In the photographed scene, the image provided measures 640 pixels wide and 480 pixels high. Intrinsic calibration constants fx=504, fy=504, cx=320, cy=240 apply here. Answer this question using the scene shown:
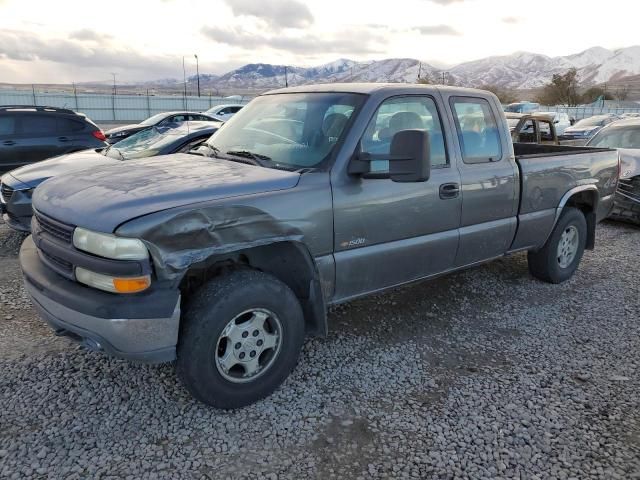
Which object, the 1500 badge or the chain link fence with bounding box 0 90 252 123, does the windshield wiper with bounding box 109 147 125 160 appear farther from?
the chain link fence with bounding box 0 90 252 123

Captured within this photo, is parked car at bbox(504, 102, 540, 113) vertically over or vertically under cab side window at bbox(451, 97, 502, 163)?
over

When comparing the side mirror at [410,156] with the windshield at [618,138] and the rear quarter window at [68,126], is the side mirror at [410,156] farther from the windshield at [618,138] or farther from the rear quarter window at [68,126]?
the rear quarter window at [68,126]

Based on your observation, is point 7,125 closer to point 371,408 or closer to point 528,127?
point 371,408

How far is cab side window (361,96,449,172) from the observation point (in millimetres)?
3502

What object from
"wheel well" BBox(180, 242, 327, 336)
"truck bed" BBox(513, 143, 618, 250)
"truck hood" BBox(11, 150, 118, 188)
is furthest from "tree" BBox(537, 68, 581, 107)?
"wheel well" BBox(180, 242, 327, 336)

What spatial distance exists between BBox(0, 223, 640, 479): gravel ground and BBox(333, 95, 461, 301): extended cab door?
613 millimetres

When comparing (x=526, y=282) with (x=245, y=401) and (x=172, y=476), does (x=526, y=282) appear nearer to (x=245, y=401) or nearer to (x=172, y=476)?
(x=245, y=401)

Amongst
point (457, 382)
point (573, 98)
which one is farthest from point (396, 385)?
point (573, 98)

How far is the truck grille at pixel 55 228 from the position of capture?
2791mm

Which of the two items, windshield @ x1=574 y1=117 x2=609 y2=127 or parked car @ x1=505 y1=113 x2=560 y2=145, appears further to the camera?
windshield @ x1=574 y1=117 x2=609 y2=127

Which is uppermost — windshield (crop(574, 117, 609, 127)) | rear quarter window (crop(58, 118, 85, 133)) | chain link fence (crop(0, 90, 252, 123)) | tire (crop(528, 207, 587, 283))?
chain link fence (crop(0, 90, 252, 123))

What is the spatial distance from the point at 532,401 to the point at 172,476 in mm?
2235

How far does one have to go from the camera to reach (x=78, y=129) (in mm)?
9398

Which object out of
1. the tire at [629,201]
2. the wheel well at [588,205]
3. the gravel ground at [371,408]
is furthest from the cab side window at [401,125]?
the tire at [629,201]
